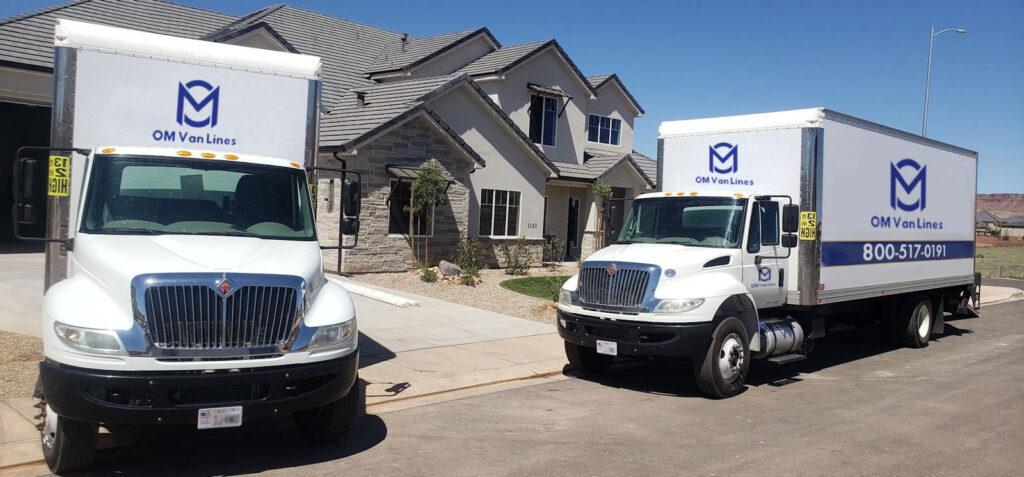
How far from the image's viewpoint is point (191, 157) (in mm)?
6992

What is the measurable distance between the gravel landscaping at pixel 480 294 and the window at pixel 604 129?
36.6 ft

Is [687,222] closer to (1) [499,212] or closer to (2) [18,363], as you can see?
(2) [18,363]

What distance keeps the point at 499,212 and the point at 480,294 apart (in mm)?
6593

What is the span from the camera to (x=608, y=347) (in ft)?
29.9

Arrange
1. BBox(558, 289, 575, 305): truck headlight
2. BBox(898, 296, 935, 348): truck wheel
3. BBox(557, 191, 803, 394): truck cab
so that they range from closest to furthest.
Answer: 1. BBox(557, 191, 803, 394): truck cab
2. BBox(558, 289, 575, 305): truck headlight
3. BBox(898, 296, 935, 348): truck wheel

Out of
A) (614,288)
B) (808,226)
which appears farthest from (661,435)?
(808,226)

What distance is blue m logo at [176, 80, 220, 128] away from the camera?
7.82 metres

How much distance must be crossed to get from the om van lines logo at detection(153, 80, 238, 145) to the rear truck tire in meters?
3.02

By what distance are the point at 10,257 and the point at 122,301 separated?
1657cm

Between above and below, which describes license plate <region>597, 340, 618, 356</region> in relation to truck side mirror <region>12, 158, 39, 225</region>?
below

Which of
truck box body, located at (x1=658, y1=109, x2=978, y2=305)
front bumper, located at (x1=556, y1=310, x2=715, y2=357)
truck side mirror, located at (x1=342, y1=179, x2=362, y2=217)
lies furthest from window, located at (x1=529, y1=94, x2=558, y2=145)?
truck side mirror, located at (x1=342, y1=179, x2=362, y2=217)

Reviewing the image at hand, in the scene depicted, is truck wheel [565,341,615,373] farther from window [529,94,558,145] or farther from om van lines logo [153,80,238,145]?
window [529,94,558,145]

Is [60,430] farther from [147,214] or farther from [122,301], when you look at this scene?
[147,214]

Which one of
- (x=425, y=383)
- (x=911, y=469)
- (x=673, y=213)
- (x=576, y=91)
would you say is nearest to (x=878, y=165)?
(x=673, y=213)
